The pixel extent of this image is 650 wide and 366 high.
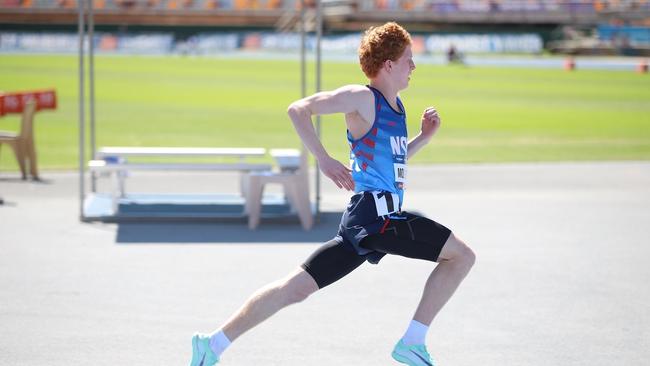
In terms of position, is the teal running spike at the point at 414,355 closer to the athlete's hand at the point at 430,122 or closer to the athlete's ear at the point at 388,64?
the athlete's hand at the point at 430,122

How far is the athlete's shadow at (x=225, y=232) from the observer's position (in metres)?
10.5

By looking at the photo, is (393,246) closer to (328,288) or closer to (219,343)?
(219,343)

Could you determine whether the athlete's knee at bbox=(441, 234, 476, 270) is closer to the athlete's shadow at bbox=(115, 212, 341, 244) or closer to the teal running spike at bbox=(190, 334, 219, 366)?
the teal running spike at bbox=(190, 334, 219, 366)

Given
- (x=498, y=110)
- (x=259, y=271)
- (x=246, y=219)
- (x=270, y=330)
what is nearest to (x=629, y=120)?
(x=498, y=110)

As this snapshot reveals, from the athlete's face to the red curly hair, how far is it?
27 millimetres

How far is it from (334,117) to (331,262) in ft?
67.8

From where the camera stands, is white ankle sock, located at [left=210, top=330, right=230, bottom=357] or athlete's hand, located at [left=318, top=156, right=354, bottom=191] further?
white ankle sock, located at [left=210, top=330, right=230, bottom=357]

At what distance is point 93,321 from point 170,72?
37909 mm

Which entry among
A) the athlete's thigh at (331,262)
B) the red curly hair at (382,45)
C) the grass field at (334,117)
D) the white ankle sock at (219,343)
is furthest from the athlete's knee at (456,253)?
the grass field at (334,117)

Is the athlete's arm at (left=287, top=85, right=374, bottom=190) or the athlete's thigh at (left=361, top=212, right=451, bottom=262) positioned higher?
the athlete's arm at (left=287, top=85, right=374, bottom=190)

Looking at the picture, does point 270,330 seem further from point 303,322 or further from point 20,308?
point 20,308

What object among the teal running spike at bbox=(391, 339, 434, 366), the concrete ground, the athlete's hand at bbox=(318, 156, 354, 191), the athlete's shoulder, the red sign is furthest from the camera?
the red sign

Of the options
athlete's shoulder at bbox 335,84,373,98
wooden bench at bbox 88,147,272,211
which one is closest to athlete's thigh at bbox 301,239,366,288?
athlete's shoulder at bbox 335,84,373,98

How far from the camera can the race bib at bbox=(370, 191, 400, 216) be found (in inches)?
214
